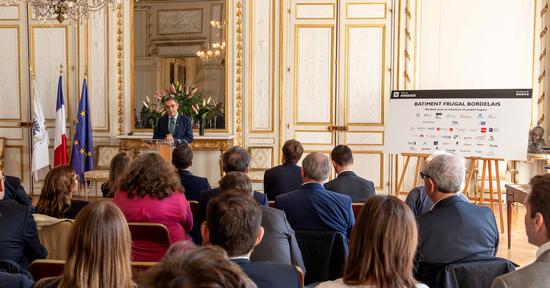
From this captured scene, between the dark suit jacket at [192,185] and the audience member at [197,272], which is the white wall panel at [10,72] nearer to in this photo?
the dark suit jacket at [192,185]

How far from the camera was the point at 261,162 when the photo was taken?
352 inches

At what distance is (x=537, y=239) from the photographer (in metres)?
1.97

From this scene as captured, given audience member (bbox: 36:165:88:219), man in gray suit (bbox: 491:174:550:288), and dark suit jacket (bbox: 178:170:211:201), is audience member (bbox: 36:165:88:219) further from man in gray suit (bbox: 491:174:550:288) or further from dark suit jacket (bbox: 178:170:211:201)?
man in gray suit (bbox: 491:174:550:288)

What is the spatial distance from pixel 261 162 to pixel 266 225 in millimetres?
6043

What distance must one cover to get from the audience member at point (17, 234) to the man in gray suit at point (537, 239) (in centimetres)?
216

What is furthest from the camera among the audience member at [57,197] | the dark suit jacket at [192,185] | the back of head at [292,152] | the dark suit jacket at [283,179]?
the back of head at [292,152]

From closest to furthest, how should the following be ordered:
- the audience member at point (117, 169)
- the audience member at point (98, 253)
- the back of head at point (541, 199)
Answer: the audience member at point (98, 253)
the back of head at point (541, 199)
the audience member at point (117, 169)

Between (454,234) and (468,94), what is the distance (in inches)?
184

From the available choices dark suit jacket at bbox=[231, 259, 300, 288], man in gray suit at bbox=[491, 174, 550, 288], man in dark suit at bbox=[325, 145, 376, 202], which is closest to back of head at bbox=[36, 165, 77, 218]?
dark suit jacket at bbox=[231, 259, 300, 288]

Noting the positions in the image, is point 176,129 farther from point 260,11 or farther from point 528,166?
point 528,166

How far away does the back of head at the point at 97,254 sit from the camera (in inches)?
68.3

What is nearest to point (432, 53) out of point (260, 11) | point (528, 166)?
point (528, 166)

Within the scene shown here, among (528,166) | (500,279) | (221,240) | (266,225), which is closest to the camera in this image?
(500,279)

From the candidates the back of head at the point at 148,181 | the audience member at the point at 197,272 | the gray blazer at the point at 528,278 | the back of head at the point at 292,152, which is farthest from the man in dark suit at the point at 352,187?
the audience member at the point at 197,272
